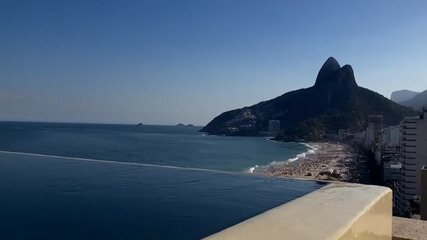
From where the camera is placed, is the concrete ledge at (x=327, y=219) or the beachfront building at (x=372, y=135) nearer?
the concrete ledge at (x=327, y=219)

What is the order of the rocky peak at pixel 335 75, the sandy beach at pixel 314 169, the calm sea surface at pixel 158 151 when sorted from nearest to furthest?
the sandy beach at pixel 314 169, the calm sea surface at pixel 158 151, the rocky peak at pixel 335 75

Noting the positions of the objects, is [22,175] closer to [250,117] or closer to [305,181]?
[305,181]

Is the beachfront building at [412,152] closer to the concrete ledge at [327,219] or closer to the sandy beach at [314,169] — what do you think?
the sandy beach at [314,169]

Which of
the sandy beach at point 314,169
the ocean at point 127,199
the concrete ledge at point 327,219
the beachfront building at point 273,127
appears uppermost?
the beachfront building at point 273,127

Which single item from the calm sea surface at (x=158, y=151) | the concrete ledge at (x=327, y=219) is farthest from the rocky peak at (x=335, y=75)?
the concrete ledge at (x=327, y=219)

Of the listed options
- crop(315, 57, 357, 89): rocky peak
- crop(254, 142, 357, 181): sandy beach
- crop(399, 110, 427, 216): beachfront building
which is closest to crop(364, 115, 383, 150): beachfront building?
crop(254, 142, 357, 181): sandy beach

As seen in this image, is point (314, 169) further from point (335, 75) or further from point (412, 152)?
point (335, 75)
